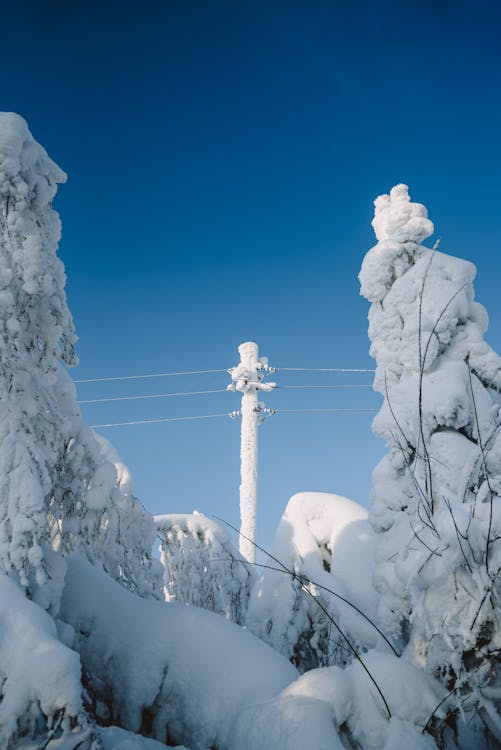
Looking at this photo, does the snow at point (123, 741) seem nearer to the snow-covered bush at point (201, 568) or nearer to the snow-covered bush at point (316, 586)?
the snow-covered bush at point (316, 586)

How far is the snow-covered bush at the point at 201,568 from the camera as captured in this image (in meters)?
11.4

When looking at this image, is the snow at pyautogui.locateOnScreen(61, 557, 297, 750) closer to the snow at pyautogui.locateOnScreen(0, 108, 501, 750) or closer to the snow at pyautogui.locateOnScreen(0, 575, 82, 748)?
the snow at pyautogui.locateOnScreen(0, 108, 501, 750)

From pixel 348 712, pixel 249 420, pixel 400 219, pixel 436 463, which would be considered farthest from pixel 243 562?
pixel 249 420

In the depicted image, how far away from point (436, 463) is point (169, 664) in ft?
10.3

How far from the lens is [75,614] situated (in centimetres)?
495

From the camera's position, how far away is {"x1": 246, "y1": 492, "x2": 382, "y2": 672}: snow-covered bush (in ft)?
23.8

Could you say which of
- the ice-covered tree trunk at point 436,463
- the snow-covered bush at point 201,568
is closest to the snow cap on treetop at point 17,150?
the ice-covered tree trunk at point 436,463

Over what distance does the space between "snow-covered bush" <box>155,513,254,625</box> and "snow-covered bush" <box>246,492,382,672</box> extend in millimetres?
2964

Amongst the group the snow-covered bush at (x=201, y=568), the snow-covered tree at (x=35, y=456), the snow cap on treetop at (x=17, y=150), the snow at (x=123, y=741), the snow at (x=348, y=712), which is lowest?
the snow-covered bush at (x=201, y=568)

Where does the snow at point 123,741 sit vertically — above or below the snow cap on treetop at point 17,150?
below

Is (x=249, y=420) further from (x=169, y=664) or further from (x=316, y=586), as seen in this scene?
(x=169, y=664)

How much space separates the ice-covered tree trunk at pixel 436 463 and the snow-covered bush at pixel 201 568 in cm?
649

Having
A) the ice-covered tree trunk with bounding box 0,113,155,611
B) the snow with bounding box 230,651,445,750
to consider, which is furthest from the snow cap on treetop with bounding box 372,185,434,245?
the snow with bounding box 230,651,445,750

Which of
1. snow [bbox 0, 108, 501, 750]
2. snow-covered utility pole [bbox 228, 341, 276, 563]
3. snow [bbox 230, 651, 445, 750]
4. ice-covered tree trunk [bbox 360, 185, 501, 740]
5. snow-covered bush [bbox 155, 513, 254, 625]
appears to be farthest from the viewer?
snow-covered utility pole [bbox 228, 341, 276, 563]
